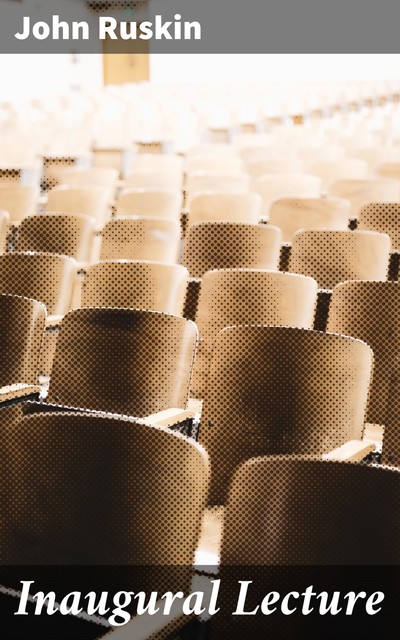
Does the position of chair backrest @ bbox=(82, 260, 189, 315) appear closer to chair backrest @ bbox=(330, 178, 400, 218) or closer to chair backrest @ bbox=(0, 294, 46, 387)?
chair backrest @ bbox=(0, 294, 46, 387)

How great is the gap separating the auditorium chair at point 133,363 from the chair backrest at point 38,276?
25.9 inches

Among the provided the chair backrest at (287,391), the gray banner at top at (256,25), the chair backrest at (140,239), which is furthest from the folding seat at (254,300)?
the gray banner at top at (256,25)

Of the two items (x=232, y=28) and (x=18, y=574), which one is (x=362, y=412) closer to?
(x=18, y=574)

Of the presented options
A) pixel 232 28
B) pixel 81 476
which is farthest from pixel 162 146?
pixel 232 28

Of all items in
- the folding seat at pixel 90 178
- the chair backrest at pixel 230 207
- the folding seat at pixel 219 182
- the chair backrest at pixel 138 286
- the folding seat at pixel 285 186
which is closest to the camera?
the chair backrest at pixel 138 286

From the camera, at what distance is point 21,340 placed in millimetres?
2031

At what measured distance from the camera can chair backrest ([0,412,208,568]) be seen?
120cm

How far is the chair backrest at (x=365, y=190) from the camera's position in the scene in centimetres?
404

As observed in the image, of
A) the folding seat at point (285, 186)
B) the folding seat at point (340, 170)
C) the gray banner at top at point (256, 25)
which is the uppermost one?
the gray banner at top at point (256, 25)

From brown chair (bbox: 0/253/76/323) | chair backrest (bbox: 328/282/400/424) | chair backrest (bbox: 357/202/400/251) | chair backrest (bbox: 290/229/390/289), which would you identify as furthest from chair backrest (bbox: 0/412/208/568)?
chair backrest (bbox: 357/202/400/251)

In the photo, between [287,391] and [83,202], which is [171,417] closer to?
[287,391]

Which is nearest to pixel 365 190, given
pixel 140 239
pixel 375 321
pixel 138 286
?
pixel 140 239

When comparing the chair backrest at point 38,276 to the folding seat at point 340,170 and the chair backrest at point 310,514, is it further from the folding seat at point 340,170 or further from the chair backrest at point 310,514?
the folding seat at point 340,170

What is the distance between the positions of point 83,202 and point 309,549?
3.00 meters
